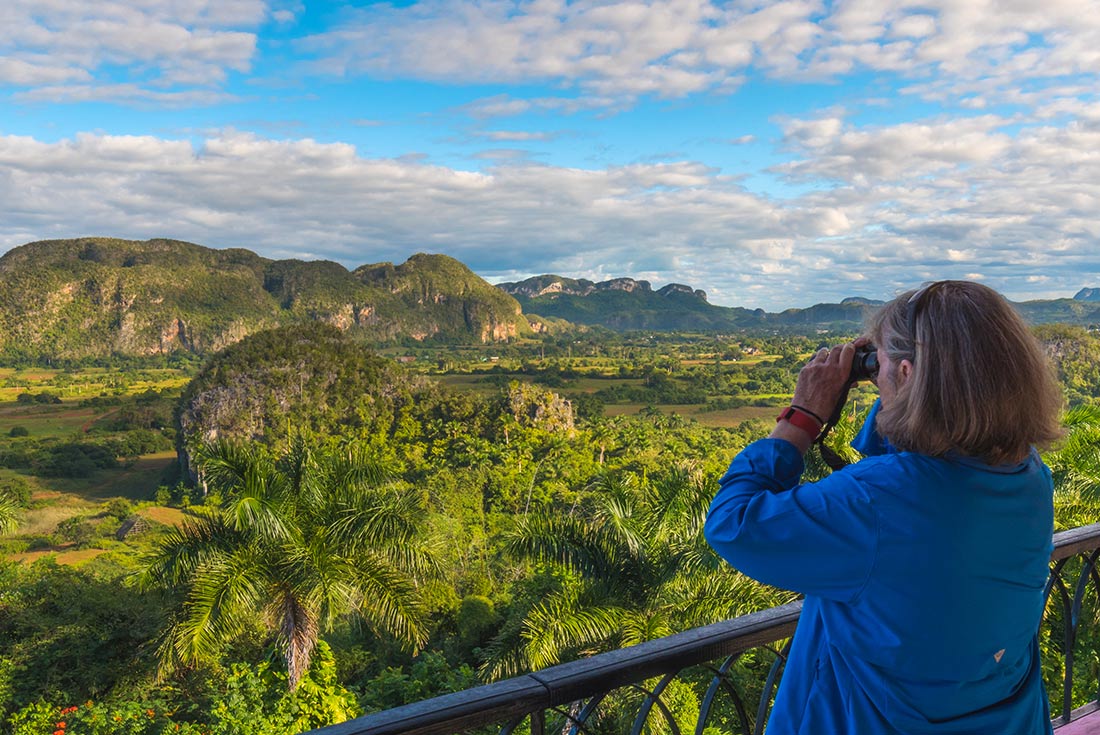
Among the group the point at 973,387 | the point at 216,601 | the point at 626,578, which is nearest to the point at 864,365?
the point at 973,387

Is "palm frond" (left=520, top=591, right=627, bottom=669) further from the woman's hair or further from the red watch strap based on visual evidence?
the woman's hair

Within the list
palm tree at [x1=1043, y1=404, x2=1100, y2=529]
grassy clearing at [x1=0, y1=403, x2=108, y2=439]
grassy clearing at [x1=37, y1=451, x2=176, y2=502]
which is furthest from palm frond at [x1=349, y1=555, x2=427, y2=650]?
grassy clearing at [x1=0, y1=403, x2=108, y2=439]

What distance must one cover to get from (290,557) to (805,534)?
1063 centimetres

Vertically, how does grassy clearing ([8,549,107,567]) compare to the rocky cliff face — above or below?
below

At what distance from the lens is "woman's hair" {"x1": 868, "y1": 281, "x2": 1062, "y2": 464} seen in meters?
1.10

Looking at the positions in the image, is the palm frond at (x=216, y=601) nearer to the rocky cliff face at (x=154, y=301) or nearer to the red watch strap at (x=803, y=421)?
the red watch strap at (x=803, y=421)

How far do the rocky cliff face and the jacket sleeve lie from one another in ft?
486

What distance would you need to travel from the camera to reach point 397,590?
11.0 meters

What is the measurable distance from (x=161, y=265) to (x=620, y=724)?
199m

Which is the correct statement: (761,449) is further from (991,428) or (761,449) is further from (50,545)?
(50,545)

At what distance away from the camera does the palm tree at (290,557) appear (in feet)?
33.3

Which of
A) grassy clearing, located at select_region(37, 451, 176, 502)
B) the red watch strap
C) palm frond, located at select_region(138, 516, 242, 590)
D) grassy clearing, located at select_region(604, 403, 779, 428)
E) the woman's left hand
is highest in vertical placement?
the woman's left hand

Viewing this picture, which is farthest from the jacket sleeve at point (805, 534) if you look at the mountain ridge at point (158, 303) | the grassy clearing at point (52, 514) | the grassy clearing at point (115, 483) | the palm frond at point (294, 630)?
the mountain ridge at point (158, 303)

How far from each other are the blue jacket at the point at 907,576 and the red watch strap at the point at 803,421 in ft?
0.49
